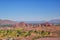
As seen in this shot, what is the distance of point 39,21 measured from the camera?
4977 millimetres

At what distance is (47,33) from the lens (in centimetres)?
486

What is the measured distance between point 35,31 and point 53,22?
45 centimetres

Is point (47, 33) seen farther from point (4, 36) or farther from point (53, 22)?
point (4, 36)

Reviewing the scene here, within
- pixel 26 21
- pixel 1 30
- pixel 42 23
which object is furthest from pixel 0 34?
pixel 42 23

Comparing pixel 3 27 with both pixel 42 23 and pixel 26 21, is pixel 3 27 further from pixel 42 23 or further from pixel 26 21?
pixel 42 23

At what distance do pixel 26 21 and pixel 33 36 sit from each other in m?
0.39

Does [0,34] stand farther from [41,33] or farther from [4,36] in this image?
[41,33]

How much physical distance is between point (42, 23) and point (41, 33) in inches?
9.2

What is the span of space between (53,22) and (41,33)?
363 mm

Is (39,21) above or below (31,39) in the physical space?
above

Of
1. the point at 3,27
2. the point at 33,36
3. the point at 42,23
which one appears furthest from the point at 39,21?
the point at 3,27

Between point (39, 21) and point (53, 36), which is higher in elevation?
point (39, 21)

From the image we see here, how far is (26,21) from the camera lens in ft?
16.2

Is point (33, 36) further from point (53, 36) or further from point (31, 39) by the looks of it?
point (53, 36)
